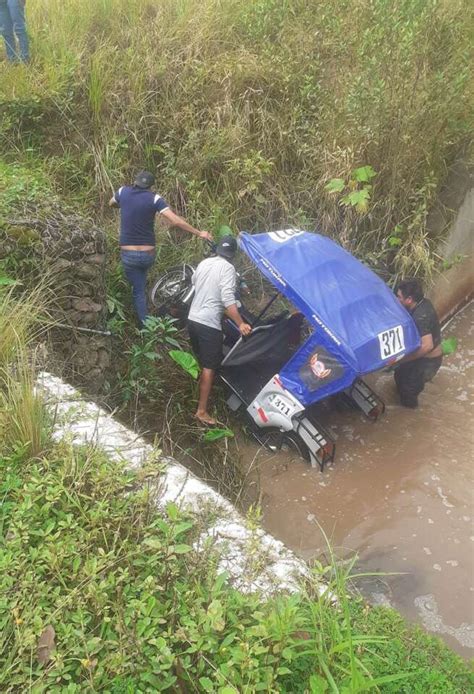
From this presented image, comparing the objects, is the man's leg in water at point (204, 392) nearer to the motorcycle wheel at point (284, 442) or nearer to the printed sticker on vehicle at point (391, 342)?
the motorcycle wheel at point (284, 442)

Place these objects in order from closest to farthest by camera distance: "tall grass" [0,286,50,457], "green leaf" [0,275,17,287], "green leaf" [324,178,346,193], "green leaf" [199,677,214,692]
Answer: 1. "green leaf" [199,677,214,692]
2. "tall grass" [0,286,50,457]
3. "green leaf" [0,275,17,287]
4. "green leaf" [324,178,346,193]

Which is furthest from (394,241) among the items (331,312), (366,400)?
(331,312)

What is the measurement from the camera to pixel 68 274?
16.4 ft

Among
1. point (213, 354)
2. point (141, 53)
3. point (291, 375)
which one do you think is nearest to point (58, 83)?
point (141, 53)

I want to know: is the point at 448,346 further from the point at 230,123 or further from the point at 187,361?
the point at 230,123

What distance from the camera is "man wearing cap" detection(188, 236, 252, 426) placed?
18.2 ft

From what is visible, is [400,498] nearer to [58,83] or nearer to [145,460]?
[145,460]

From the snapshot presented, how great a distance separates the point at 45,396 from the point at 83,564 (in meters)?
1.24

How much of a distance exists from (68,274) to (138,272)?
1076mm

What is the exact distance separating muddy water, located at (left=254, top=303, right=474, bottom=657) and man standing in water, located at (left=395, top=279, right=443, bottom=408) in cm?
34

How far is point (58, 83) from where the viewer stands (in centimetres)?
664

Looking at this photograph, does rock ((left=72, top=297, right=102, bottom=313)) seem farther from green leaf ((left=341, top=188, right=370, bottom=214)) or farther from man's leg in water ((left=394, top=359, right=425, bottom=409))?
man's leg in water ((left=394, top=359, right=425, bottom=409))

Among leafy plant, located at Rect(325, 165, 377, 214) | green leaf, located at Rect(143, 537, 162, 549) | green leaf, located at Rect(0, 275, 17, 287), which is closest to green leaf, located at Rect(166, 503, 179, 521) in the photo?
green leaf, located at Rect(143, 537, 162, 549)

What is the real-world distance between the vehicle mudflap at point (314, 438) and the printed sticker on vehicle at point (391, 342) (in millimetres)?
1163
